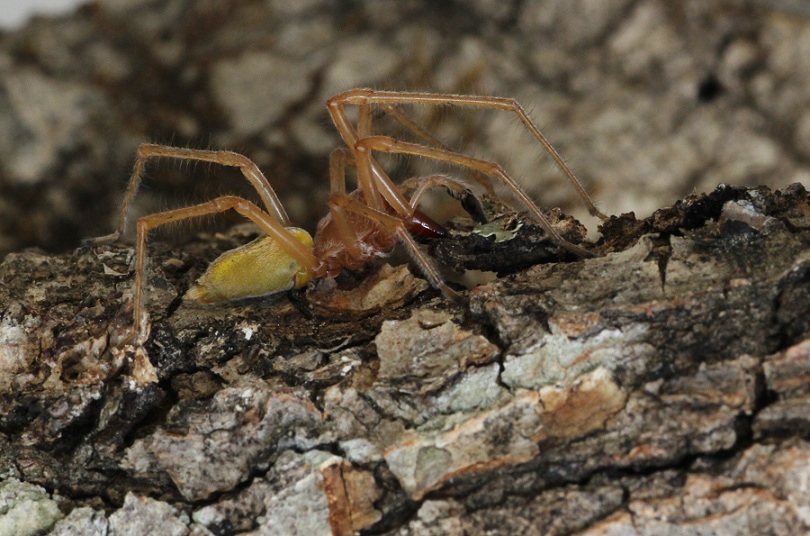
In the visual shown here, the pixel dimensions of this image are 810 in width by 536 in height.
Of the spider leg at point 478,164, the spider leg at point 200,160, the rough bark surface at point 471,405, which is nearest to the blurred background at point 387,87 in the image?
the spider leg at point 200,160

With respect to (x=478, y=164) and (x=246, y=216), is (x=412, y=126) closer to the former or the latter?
(x=478, y=164)

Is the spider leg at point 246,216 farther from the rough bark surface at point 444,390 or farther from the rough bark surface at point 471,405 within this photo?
the rough bark surface at point 471,405

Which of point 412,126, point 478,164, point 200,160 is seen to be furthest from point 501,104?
point 200,160

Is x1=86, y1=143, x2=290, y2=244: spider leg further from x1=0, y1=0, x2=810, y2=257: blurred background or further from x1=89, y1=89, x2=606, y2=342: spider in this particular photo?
x1=0, y1=0, x2=810, y2=257: blurred background

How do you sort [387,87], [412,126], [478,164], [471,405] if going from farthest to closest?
[387,87], [412,126], [478,164], [471,405]

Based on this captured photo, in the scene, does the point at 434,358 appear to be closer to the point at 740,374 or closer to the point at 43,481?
the point at 740,374
